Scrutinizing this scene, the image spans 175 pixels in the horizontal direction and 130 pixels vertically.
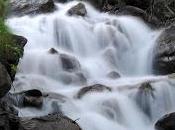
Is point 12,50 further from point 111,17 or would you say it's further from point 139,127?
point 111,17

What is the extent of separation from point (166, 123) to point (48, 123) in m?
2.67

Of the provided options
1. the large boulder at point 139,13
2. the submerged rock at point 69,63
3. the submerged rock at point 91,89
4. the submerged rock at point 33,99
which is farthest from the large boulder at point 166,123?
the large boulder at point 139,13

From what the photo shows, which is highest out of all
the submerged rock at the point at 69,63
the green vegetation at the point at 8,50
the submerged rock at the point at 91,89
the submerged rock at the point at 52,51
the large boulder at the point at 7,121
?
the green vegetation at the point at 8,50

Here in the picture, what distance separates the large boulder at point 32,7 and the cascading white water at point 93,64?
327mm

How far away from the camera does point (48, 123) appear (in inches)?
291

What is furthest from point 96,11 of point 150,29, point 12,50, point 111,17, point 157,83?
point 12,50

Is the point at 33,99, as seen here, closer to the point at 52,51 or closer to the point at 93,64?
the point at 52,51

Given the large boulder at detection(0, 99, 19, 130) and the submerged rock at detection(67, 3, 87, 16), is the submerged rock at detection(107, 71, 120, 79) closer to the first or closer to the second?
the submerged rock at detection(67, 3, 87, 16)

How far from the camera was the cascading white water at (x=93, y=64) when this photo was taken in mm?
9453

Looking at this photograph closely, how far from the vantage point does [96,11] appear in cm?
1586

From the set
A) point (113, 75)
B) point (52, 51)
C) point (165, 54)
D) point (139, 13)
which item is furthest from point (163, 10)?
point (52, 51)

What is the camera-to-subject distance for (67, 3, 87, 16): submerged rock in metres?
14.9

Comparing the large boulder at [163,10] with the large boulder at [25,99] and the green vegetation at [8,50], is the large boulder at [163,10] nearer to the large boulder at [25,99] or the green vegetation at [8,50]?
the large boulder at [25,99]

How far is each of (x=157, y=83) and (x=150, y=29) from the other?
14.2ft
